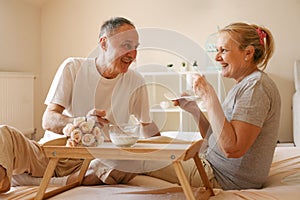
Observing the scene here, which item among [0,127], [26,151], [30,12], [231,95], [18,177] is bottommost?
[18,177]

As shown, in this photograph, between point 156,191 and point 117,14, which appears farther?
point 117,14

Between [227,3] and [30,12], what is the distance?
1807mm

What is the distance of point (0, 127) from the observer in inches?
60.8

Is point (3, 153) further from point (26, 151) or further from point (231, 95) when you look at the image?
point (231, 95)

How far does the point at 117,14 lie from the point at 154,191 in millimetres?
2895

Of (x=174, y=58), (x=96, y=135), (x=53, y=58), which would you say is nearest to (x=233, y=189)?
(x=96, y=135)

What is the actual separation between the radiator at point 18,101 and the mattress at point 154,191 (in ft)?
6.84

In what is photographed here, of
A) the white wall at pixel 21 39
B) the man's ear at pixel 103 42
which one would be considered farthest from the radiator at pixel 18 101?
the man's ear at pixel 103 42

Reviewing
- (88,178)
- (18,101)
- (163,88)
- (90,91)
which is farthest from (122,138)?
(18,101)

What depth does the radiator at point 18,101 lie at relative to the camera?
3588 mm

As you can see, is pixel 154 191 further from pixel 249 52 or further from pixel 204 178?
pixel 249 52

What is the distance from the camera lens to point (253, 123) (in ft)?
4.79

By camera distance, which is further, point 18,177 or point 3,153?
point 18,177

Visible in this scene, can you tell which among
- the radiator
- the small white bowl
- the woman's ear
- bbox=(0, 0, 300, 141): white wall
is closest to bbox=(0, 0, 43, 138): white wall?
A: bbox=(0, 0, 300, 141): white wall
